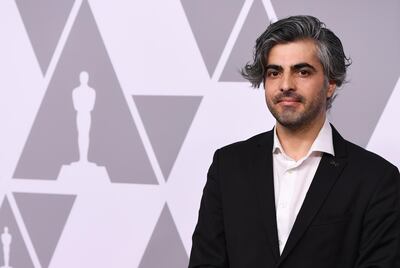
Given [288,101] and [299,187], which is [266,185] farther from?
[288,101]

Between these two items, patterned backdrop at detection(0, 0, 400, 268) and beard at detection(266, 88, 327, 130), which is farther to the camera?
patterned backdrop at detection(0, 0, 400, 268)

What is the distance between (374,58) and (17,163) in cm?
132

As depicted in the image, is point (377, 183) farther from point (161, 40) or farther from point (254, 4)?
point (161, 40)

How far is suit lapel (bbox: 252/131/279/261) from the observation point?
1.65 meters

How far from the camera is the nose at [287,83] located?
1.67m

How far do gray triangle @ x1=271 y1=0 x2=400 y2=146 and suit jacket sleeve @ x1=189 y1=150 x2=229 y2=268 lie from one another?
585 mm

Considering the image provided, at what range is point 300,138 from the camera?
69.5 inches

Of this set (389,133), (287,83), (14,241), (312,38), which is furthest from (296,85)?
(14,241)

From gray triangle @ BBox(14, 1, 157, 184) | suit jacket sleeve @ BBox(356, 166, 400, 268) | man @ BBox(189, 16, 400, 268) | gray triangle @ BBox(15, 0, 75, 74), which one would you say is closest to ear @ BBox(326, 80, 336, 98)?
man @ BBox(189, 16, 400, 268)

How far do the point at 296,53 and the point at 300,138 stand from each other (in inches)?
8.8

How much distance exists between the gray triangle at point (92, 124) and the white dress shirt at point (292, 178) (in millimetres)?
680

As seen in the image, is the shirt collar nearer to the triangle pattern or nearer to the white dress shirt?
the white dress shirt

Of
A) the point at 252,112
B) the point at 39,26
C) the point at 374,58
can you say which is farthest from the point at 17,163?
the point at 374,58

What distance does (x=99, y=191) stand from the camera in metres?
2.38
